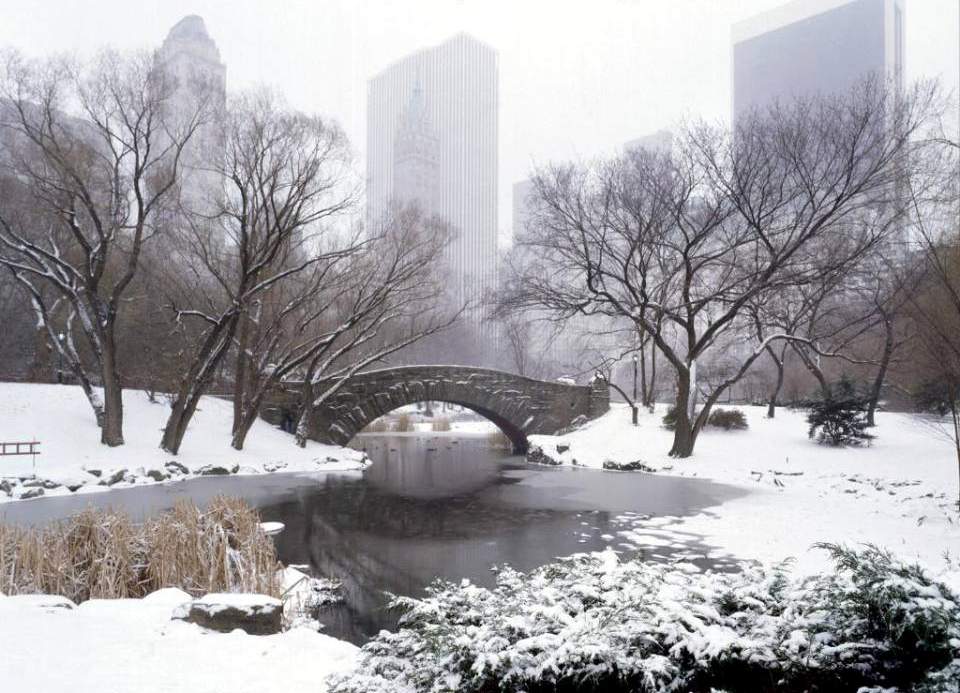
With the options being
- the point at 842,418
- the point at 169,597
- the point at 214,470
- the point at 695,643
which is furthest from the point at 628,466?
the point at 695,643

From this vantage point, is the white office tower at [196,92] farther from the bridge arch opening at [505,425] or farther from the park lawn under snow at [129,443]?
the bridge arch opening at [505,425]

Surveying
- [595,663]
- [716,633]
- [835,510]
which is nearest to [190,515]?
[595,663]

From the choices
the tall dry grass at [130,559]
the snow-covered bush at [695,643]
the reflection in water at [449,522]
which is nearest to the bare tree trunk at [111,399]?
the reflection in water at [449,522]

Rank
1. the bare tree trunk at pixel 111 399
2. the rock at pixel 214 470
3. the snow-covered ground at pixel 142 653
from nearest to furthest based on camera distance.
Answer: the snow-covered ground at pixel 142 653
the bare tree trunk at pixel 111 399
the rock at pixel 214 470

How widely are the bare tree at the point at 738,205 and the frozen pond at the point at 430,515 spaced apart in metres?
4.56

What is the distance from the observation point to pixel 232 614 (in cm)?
510

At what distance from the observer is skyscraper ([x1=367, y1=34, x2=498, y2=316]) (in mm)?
37969

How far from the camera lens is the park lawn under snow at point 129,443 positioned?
1523 centimetres

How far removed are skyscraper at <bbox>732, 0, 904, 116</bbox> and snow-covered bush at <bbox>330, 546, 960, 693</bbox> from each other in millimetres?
17262

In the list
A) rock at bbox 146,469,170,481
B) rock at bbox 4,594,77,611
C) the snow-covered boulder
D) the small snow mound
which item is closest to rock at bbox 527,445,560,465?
rock at bbox 146,469,170,481

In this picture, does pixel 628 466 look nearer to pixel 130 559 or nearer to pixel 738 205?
pixel 738 205

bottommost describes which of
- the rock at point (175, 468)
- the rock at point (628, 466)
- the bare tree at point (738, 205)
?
the rock at point (628, 466)

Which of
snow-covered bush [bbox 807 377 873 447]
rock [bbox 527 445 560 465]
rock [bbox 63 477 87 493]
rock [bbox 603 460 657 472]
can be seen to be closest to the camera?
rock [bbox 63 477 87 493]

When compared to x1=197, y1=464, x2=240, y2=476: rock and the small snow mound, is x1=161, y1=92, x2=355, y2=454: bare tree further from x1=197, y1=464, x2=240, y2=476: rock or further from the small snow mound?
the small snow mound
